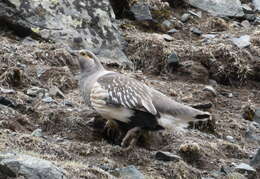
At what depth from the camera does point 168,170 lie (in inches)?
311

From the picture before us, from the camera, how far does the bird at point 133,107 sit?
314 inches

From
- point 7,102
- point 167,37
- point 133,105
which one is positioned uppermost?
point 133,105

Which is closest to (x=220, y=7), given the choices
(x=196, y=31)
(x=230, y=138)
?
(x=196, y=31)

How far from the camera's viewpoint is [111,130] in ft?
27.9

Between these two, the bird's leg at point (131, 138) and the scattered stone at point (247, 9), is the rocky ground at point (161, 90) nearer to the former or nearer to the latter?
the bird's leg at point (131, 138)

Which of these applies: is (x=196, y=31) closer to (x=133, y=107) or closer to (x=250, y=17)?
(x=250, y=17)

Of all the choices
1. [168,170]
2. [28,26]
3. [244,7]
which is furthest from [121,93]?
[244,7]

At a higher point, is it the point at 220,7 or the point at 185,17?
the point at 220,7

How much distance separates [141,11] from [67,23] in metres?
2.22

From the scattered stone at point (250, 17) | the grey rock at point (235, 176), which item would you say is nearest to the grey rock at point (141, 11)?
the scattered stone at point (250, 17)

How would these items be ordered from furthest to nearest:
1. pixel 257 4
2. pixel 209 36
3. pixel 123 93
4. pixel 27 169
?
pixel 257 4 < pixel 209 36 < pixel 123 93 < pixel 27 169

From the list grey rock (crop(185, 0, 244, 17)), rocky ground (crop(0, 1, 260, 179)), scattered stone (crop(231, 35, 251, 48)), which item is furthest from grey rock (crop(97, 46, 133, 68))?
grey rock (crop(185, 0, 244, 17))

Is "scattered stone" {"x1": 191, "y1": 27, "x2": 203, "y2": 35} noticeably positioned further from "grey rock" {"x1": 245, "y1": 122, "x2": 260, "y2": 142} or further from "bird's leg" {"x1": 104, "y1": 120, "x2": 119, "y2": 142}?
"bird's leg" {"x1": 104, "y1": 120, "x2": 119, "y2": 142}

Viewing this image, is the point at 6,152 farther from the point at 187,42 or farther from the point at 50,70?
the point at 187,42
